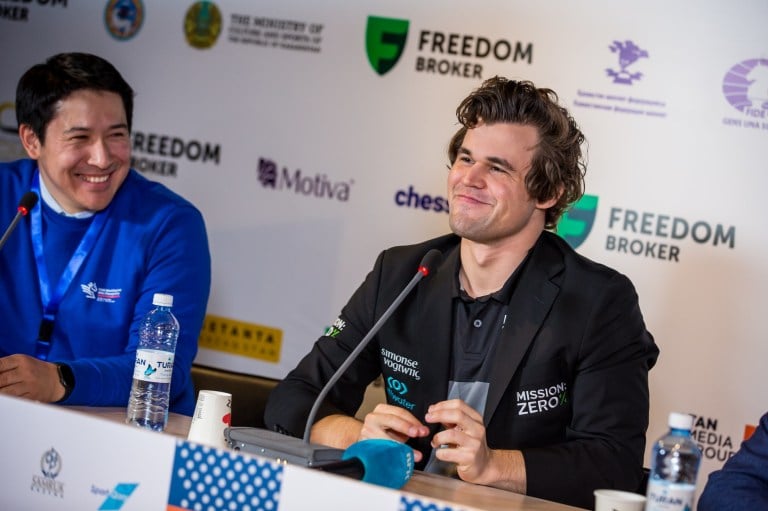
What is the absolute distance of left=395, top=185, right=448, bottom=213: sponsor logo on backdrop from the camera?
3.59m

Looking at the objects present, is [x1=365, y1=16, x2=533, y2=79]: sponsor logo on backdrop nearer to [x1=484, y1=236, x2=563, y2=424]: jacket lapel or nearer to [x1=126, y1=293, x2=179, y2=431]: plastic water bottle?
[x1=484, y1=236, x2=563, y2=424]: jacket lapel

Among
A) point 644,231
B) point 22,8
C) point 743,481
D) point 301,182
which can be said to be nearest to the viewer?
point 743,481

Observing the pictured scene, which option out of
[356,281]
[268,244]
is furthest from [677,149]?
[268,244]

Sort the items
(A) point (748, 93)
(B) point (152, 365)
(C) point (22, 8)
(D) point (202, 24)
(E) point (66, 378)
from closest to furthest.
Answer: (B) point (152, 365) → (E) point (66, 378) → (A) point (748, 93) → (D) point (202, 24) → (C) point (22, 8)

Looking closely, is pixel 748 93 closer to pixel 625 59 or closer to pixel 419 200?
pixel 625 59

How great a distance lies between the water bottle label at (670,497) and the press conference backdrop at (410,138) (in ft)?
5.91

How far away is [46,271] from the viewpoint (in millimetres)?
2717

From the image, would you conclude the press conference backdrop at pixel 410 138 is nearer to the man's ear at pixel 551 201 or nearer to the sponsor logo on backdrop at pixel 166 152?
the sponsor logo on backdrop at pixel 166 152

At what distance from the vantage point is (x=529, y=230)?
2.55m

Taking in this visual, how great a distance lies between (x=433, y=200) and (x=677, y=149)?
0.83m

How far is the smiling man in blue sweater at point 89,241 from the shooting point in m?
2.67

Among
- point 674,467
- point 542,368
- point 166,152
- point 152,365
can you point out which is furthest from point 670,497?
point 166,152

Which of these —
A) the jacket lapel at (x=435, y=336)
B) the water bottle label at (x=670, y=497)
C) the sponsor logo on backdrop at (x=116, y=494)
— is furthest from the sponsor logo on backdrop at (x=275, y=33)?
the water bottle label at (x=670, y=497)

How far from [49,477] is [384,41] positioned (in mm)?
2368
